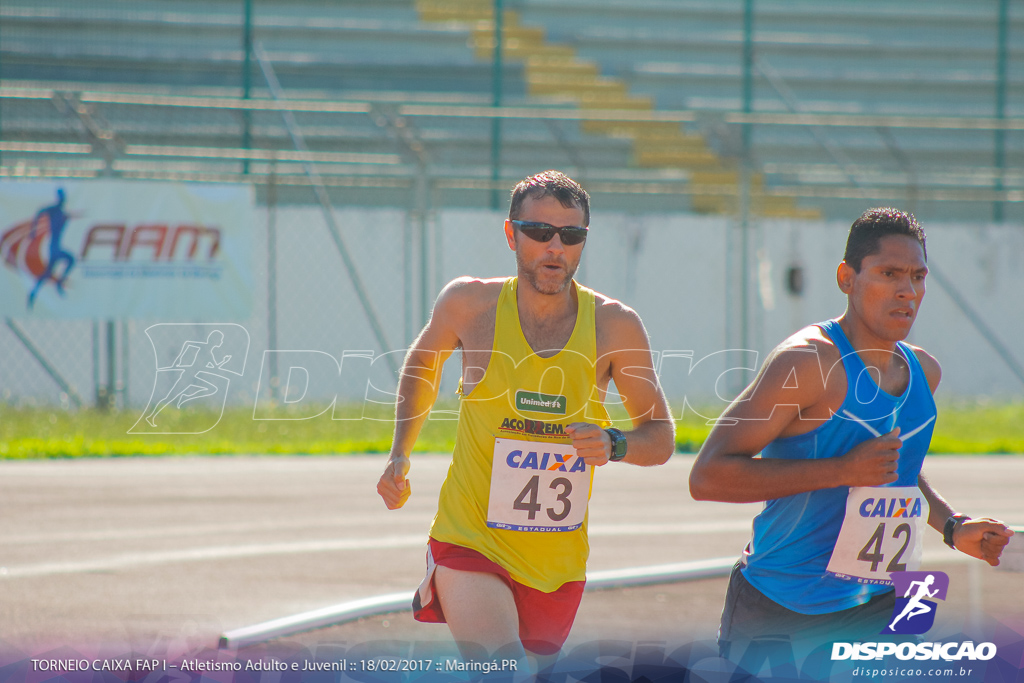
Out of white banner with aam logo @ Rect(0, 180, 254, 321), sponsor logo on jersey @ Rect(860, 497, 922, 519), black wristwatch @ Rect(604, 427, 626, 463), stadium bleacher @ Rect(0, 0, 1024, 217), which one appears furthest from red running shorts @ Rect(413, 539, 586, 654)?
stadium bleacher @ Rect(0, 0, 1024, 217)

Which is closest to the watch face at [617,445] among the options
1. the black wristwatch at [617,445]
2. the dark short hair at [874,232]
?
the black wristwatch at [617,445]

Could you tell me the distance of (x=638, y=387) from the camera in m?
4.06

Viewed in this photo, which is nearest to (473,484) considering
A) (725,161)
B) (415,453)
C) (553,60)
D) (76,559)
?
(76,559)

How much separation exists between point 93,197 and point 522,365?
9100 millimetres

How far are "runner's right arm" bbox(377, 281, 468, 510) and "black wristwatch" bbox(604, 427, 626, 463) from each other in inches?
27.0

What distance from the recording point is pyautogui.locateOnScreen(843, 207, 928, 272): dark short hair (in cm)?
365

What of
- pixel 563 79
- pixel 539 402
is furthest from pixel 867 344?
pixel 563 79

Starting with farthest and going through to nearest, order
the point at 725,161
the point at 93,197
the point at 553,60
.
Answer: the point at 553,60
the point at 725,161
the point at 93,197

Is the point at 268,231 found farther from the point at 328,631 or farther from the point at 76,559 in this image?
the point at 328,631

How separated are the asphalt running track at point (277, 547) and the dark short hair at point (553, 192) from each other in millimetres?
1775

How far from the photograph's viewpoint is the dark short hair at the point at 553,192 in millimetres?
3976

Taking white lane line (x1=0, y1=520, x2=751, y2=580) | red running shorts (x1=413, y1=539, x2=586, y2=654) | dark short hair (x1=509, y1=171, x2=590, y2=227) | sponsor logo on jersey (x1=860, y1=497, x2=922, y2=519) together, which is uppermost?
dark short hair (x1=509, y1=171, x2=590, y2=227)

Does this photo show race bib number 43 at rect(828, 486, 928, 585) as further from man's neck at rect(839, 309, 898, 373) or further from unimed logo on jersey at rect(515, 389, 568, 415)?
unimed logo on jersey at rect(515, 389, 568, 415)

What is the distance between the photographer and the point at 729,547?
7531 mm
